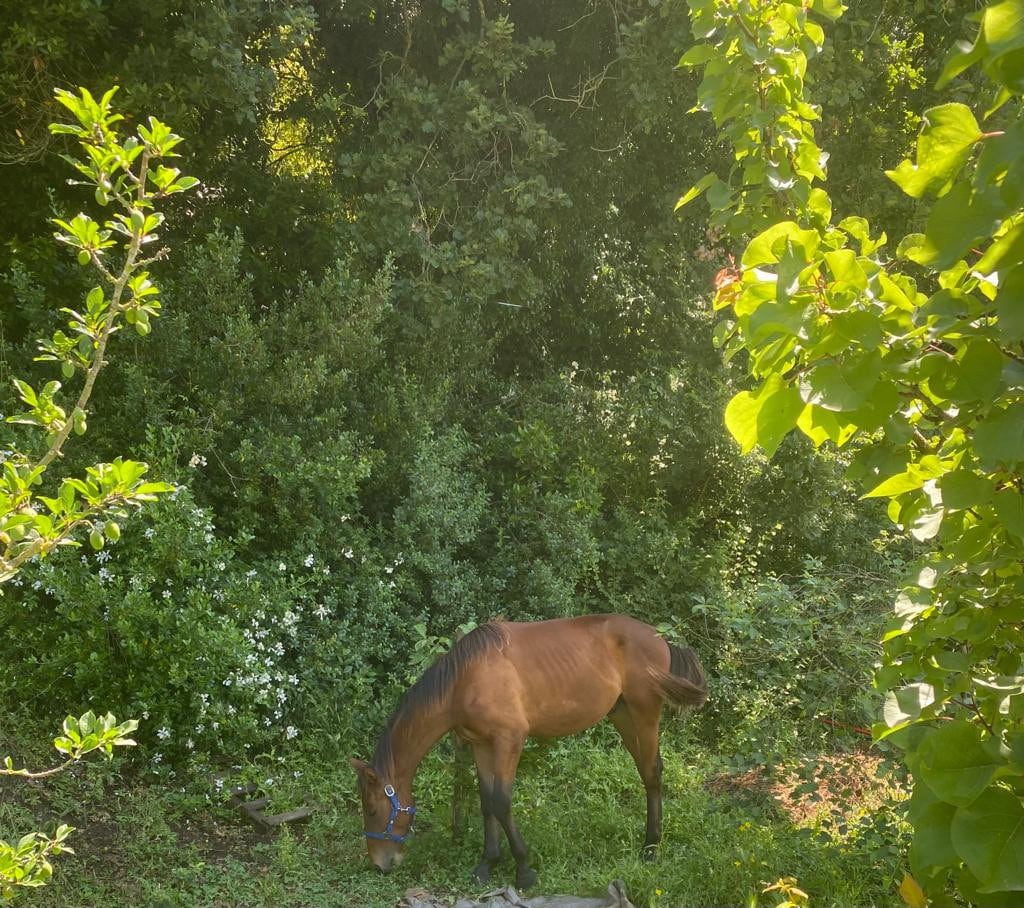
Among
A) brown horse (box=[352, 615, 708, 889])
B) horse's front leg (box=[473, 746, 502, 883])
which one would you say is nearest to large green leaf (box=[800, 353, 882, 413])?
brown horse (box=[352, 615, 708, 889])

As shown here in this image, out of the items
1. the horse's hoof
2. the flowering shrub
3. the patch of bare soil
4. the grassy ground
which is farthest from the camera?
the flowering shrub

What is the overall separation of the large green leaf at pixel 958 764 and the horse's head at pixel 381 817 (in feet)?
12.2

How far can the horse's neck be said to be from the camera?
4.57 meters

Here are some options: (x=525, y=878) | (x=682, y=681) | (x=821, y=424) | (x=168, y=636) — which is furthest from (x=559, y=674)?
(x=821, y=424)

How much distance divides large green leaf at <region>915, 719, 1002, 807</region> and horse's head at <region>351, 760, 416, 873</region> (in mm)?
3712

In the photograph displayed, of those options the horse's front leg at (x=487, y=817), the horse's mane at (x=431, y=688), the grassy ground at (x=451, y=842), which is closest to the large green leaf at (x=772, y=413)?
the grassy ground at (x=451, y=842)

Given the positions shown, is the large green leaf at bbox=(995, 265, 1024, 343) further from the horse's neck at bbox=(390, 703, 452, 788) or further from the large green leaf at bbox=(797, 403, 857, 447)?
the horse's neck at bbox=(390, 703, 452, 788)

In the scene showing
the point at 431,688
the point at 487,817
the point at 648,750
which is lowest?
the point at 487,817

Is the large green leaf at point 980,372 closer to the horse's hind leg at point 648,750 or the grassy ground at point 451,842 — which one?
the grassy ground at point 451,842

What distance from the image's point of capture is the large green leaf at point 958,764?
104 cm

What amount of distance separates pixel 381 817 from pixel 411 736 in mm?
379

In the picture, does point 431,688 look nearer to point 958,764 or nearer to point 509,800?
point 509,800

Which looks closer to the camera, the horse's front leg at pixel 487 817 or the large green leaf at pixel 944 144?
the large green leaf at pixel 944 144

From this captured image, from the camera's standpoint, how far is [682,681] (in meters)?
4.89
